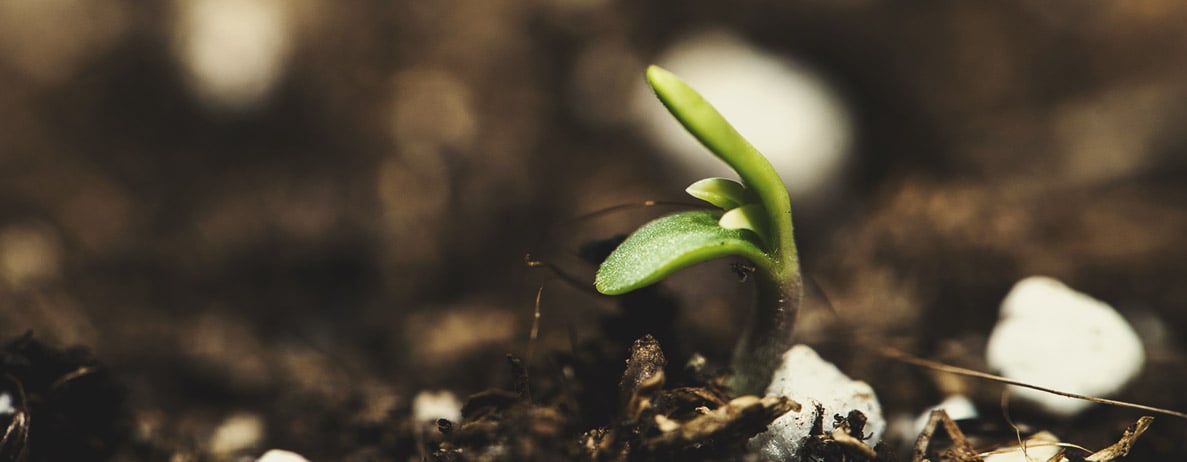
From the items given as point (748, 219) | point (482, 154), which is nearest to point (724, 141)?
point (748, 219)

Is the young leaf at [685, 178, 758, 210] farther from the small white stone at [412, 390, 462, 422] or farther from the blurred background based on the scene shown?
the blurred background

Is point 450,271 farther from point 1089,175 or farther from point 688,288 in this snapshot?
point 1089,175

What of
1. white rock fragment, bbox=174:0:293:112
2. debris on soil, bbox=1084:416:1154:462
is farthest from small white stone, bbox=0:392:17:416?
white rock fragment, bbox=174:0:293:112

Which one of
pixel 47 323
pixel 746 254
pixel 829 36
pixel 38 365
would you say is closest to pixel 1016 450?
pixel 746 254

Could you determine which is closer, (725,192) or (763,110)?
(725,192)

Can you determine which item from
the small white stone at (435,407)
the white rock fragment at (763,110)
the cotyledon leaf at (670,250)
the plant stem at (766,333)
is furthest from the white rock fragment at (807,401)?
the white rock fragment at (763,110)

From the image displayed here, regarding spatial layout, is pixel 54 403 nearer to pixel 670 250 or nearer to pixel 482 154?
pixel 670 250
